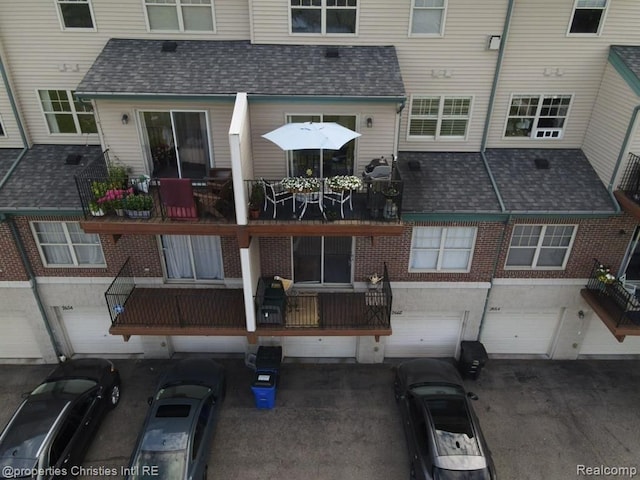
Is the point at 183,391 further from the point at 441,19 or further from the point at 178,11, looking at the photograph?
the point at 441,19

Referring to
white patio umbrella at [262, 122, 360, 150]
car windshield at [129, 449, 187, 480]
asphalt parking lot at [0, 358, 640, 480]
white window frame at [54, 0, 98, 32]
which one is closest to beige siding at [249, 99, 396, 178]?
white patio umbrella at [262, 122, 360, 150]

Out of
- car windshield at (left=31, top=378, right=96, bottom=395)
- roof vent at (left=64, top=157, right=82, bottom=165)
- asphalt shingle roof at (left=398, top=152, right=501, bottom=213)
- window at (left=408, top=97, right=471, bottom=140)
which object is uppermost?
window at (left=408, top=97, right=471, bottom=140)

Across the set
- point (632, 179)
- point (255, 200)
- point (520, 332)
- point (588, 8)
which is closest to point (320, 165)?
point (255, 200)

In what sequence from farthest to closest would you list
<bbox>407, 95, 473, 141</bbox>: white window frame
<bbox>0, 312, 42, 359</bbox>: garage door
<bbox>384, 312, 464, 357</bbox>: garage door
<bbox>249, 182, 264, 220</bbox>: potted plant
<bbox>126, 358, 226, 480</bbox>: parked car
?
1. <bbox>384, 312, 464, 357</bbox>: garage door
2. <bbox>0, 312, 42, 359</bbox>: garage door
3. <bbox>407, 95, 473, 141</bbox>: white window frame
4. <bbox>249, 182, 264, 220</bbox>: potted plant
5. <bbox>126, 358, 226, 480</bbox>: parked car

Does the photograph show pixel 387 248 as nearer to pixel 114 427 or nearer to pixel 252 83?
pixel 252 83

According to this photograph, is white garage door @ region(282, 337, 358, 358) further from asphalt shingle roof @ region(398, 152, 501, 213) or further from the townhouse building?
asphalt shingle roof @ region(398, 152, 501, 213)

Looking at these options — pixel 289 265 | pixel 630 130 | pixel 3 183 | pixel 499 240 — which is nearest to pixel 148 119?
pixel 3 183
